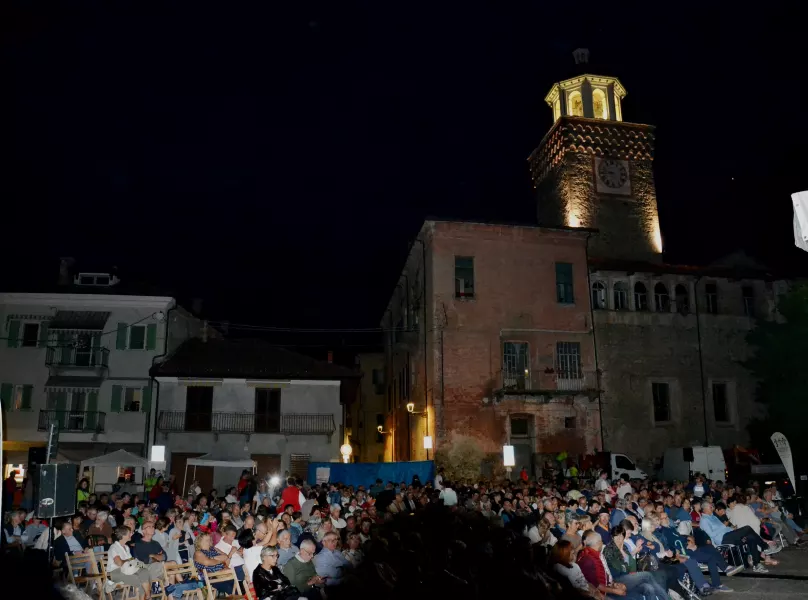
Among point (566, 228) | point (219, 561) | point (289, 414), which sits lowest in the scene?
point (219, 561)

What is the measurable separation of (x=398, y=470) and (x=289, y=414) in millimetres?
9979

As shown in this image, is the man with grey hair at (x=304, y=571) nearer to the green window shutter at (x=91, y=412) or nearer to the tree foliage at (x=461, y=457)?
the tree foliage at (x=461, y=457)

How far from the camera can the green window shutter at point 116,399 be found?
1379 inches

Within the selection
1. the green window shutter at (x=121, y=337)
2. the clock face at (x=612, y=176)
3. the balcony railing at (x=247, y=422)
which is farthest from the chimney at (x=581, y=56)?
the green window shutter at (x=121, y=337)

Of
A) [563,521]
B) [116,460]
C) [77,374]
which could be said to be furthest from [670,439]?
[77,374]

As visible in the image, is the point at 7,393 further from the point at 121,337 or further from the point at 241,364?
the point at 241,364

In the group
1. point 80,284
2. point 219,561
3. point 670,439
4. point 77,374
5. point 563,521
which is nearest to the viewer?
point 219,561

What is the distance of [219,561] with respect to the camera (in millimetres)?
10617

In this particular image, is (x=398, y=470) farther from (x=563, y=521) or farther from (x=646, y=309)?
(x=646, y=309)

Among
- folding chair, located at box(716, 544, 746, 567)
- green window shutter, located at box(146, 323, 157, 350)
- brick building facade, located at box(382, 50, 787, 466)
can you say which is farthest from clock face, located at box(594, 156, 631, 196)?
folding chair, located at box(716, 544, 746, 567)

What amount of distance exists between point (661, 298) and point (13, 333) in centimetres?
3199

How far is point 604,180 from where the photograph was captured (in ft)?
129

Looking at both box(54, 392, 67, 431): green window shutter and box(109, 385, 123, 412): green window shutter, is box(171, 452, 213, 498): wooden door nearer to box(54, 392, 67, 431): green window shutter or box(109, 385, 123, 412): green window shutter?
box(109, 385, 123, 412): green window shutter

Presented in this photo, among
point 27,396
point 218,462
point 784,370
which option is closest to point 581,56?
point 784,370
